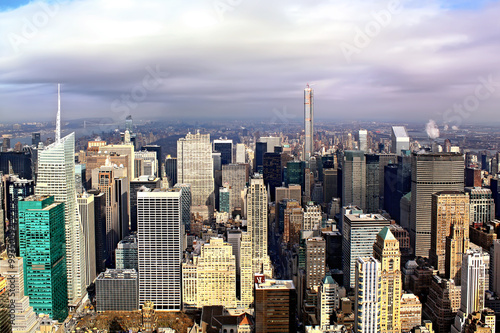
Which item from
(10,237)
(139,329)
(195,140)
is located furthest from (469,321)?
(195,140)

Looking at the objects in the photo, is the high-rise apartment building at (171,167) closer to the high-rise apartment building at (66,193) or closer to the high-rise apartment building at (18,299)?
the high-rise apartment building at (66,193)

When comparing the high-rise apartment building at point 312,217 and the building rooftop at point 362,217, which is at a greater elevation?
the building rooftop at point 362,217

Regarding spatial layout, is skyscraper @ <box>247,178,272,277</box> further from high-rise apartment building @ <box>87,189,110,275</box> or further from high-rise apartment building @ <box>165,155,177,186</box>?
high-rise apartment building @ <box>165,155,177,186</box>

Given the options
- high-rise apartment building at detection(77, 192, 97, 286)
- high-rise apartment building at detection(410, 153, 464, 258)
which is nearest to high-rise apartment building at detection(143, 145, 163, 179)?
high-rise apartment building at detection(77, 192, 97, 286)

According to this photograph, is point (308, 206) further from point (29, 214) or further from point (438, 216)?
point (29, 214)

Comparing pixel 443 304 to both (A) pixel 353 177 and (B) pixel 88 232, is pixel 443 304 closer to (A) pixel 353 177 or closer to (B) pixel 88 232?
(B) pixel 88 232

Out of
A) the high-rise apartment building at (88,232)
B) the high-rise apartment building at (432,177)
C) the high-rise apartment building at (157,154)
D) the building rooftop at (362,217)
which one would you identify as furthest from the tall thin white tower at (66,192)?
the high-rise apartment building at (432,177)
